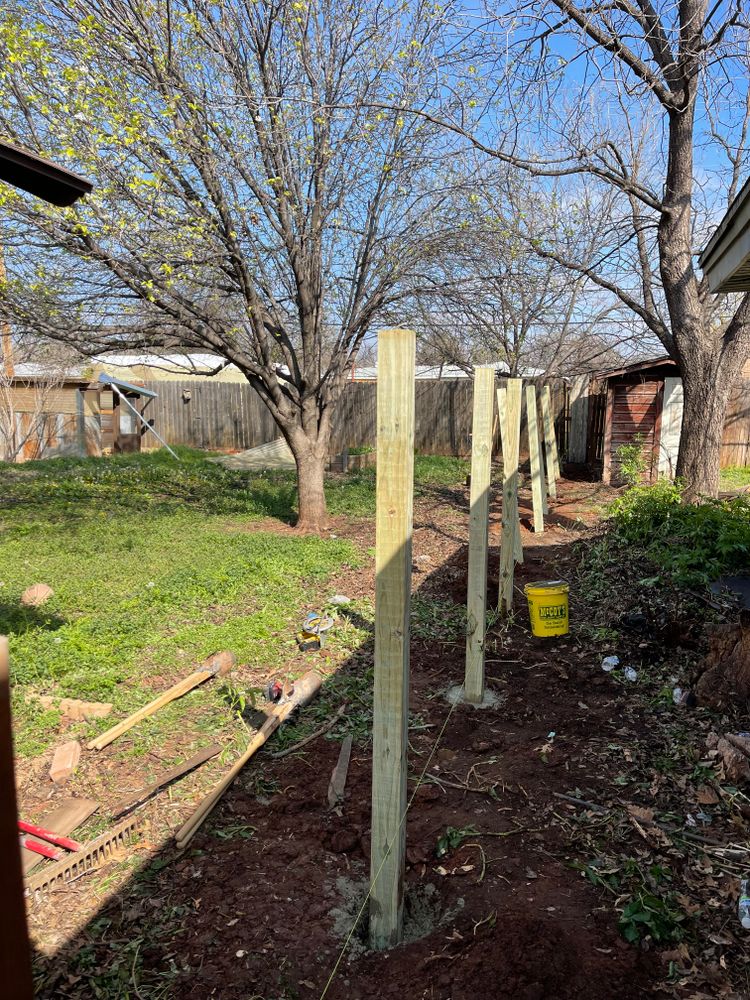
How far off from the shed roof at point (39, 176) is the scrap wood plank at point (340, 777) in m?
3.57

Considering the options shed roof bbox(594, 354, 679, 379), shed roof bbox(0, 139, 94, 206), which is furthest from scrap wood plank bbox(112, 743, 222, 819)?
shed roof bbox(594, 354, 679, 379)

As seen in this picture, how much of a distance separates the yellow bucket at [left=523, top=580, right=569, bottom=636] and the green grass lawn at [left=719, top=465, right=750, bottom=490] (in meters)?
9.86

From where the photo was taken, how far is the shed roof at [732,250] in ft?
15.0

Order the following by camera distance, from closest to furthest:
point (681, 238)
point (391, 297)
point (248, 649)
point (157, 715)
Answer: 1. point (157, 715)
2. point (248, 649)
3. point (681, 238)
4. point (391, 297)

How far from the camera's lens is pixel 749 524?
6785mm

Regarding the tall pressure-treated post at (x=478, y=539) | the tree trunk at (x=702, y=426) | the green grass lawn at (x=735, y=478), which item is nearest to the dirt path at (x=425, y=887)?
the tall pressure-treated post at (x=478, y=539)

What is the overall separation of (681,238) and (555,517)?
4.81 m

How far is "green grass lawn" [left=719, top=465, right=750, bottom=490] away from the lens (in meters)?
14.2

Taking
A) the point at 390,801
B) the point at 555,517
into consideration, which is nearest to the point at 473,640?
the point at 390,801

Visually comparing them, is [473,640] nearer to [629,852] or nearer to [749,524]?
[629,852]

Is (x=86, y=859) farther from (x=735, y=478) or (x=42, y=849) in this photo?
(x=735, y=478)

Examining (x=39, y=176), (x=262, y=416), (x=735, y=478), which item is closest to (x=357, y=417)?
(x=262, y=416)

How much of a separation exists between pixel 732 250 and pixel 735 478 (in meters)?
11.7

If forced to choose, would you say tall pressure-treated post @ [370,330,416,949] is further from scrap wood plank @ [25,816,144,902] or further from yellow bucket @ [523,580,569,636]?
yellow bucket @ [523,580,569,636]
